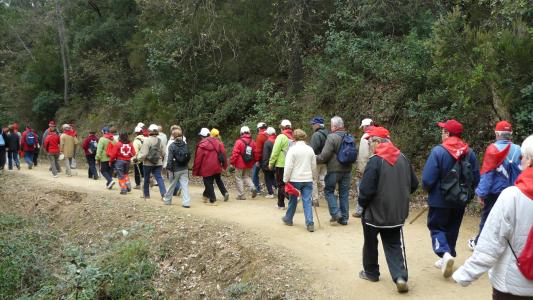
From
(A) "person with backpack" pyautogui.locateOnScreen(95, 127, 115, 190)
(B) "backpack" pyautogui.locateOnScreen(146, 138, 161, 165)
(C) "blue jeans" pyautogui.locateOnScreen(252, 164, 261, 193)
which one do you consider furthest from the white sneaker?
(A) "person with backpack" pyautogui.locateOnScreen(95, 127, 115, 190)

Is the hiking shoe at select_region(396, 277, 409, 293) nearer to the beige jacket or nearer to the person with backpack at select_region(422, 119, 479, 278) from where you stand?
the person with backpack at select_region(422, 119, 479, 278)

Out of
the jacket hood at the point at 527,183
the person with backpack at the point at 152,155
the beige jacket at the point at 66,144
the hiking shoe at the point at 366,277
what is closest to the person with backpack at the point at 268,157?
the person with backpack at the point at 152,155

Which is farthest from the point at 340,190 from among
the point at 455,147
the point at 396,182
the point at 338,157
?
the point at 396,182

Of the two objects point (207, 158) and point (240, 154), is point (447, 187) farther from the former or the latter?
point (240, 154)

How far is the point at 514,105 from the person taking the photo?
10.4 metres

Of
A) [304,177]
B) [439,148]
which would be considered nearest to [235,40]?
[304,177]

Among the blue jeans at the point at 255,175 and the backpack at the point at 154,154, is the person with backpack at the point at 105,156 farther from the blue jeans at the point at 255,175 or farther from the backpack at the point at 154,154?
the blue jeans at the point at 255,175

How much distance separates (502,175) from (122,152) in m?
9.82

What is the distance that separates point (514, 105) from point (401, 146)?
3.58m

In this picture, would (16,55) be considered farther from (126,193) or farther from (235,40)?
(126,193)

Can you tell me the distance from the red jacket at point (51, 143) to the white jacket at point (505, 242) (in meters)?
15.7

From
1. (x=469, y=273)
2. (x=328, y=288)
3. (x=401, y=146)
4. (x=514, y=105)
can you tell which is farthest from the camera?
(x=401, y=146)

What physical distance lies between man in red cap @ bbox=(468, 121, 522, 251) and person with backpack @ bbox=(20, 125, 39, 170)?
17.8 metres

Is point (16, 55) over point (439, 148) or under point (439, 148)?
over
